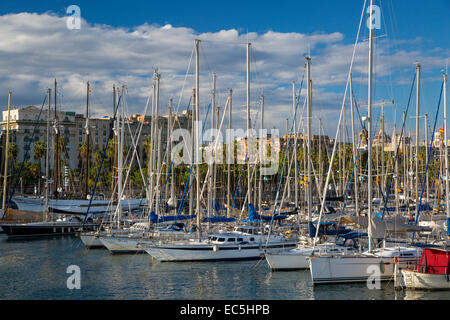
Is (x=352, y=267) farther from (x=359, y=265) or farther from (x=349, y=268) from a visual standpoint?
(x=359, y=265)

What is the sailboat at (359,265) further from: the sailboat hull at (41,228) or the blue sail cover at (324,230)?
the sailboat hull at (41,228)

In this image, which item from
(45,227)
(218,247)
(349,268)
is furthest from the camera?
(45,227)

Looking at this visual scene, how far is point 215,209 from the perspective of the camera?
5612 cm

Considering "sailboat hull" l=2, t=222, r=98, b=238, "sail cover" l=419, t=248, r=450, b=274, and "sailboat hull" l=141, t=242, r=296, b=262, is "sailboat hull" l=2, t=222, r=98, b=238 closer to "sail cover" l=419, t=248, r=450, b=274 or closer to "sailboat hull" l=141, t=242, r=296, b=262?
"sailboat hull" l=141, t=242, r=296, b=262

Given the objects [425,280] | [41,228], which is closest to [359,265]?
A: [425,280]

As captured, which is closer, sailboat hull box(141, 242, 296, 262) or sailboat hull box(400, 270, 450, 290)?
sailboat hull box(400, 270, 450, 290)

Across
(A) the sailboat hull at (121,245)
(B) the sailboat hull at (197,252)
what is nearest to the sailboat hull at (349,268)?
(B) the sailboat hull at (197,252)

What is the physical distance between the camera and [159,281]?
114 ft

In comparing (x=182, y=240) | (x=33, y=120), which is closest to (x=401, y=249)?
(x=182, y=240)

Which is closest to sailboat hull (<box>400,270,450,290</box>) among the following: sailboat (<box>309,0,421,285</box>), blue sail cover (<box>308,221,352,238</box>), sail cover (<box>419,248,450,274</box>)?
sail cover (<box>419,248,450,274</box>)

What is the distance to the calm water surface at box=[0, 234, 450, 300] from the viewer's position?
3072 centimetres

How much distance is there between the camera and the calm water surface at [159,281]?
101ft
